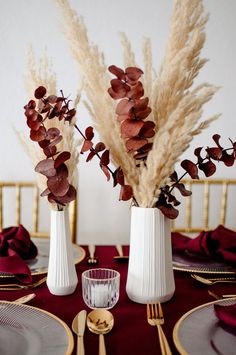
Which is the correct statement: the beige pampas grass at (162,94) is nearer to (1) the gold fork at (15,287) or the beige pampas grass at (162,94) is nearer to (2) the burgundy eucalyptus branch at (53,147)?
(2) the burgundy eucalyptus branch at (53,147)

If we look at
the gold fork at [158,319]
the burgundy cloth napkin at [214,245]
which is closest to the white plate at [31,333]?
the gold fork at [158,319]

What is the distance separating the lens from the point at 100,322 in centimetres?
55

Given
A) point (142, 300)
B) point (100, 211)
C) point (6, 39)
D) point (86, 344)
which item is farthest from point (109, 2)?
point (86, 344)

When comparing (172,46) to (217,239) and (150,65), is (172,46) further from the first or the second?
(217,239)

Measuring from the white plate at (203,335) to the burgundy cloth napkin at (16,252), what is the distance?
35 centimetres

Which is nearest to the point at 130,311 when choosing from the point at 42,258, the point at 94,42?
the point at 42,258

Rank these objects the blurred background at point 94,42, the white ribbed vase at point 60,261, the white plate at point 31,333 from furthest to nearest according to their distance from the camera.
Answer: the blurred background at point 94,42, the white ribbed vase at point 60,261, the white plate at point 31,333

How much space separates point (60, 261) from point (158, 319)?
203mm

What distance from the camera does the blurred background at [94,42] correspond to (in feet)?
5.59

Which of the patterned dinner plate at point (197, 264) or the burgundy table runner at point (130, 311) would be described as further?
the patterned dinner plate at point (197, 264)

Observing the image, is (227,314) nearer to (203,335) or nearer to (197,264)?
(203,335)

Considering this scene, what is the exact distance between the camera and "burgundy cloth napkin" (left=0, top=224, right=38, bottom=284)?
29.8 inches

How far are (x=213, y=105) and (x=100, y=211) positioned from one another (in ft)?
2.34

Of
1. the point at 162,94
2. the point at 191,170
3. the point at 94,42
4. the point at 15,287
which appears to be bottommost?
the point at 15,287
